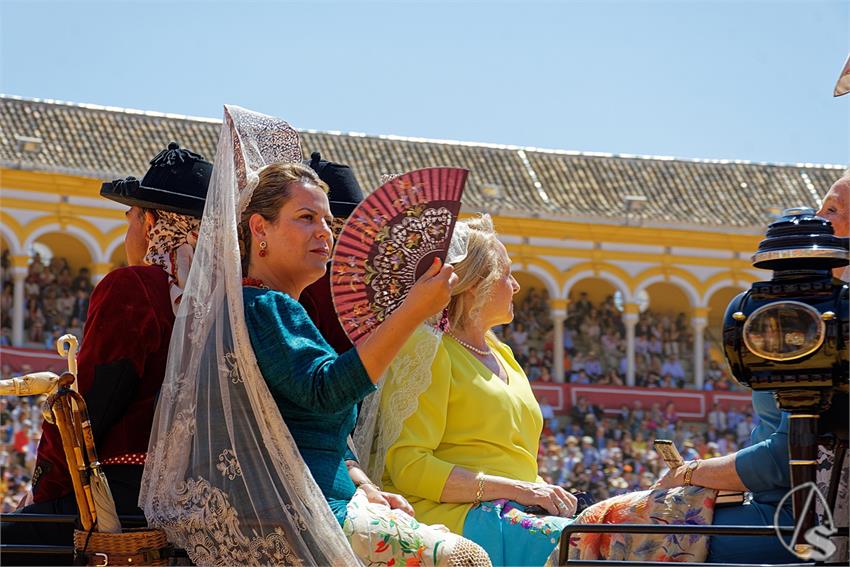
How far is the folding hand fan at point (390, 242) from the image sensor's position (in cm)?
325

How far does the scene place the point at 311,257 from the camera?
11.6 ft

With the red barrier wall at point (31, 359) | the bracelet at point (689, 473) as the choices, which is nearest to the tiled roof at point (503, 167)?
the red barrier wall at point (31, 359)

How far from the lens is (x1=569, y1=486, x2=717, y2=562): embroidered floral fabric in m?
3.36

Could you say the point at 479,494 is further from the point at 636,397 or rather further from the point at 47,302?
the point at 636,397

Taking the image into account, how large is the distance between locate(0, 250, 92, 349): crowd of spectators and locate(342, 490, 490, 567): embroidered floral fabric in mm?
20902

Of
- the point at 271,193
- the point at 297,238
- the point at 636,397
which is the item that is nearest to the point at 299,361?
the point at 297,238

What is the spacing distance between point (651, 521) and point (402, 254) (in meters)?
0.86

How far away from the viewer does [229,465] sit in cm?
329

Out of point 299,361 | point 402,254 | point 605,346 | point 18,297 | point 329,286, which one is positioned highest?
point 605,346

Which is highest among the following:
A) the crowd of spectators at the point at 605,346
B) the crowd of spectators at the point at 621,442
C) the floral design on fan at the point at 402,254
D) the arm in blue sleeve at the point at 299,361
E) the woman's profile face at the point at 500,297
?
the crowd of spectators at the point at 605,346

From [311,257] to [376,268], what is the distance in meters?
0.27

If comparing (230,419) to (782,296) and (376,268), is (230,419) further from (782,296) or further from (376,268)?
(782,296)

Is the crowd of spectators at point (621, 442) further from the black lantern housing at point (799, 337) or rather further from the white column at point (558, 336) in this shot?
the black lantern housing at point (799, 337)

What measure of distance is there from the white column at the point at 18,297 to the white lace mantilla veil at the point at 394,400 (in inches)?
844
